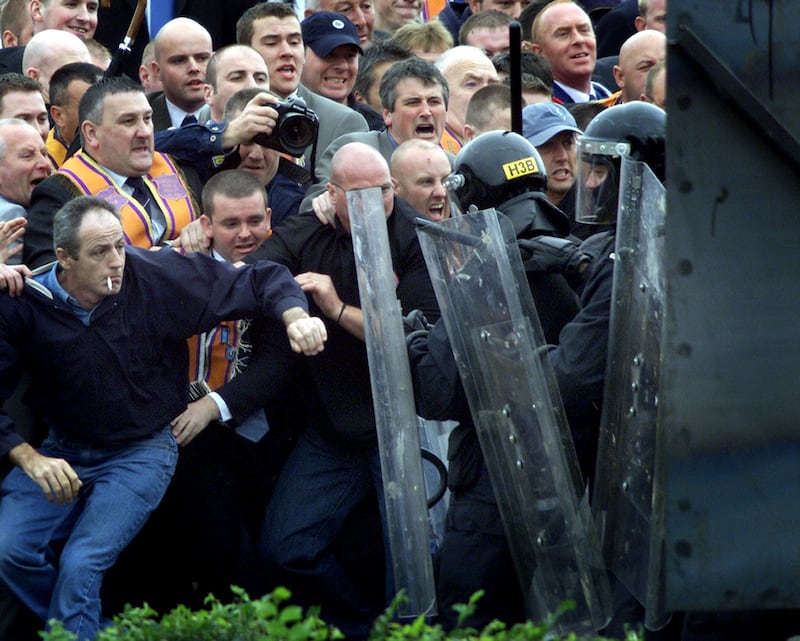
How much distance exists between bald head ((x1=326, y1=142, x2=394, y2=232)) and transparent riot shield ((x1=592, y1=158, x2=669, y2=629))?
1.60 meters

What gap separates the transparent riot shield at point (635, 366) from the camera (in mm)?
5109

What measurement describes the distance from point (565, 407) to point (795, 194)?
1892mm

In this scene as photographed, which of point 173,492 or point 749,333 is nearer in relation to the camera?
point 749,333

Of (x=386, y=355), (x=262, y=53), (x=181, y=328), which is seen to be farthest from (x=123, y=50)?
(x=386, y=355)

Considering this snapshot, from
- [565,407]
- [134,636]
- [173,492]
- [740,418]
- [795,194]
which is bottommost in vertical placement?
[173,492]

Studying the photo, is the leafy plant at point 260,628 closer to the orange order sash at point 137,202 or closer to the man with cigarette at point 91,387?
the man with cigarette at point 91,387

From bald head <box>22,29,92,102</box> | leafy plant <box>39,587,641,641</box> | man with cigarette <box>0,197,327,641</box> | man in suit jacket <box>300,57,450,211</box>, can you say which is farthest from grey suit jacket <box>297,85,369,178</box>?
leafy plant <box>39,587,641,641</box>

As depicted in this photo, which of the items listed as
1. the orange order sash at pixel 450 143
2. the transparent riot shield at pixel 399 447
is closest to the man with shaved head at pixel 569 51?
the orange order sash at pixel 450 143

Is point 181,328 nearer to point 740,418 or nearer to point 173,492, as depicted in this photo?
point 173,492

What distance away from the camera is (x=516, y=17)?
11117 mm

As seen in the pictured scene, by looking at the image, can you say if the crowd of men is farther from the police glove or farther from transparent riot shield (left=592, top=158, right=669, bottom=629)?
transparent riot shield (left=592, top=158, right=669, bottom=629)

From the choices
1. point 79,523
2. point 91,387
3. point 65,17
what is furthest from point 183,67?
point 79,523

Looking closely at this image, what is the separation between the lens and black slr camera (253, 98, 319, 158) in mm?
7070

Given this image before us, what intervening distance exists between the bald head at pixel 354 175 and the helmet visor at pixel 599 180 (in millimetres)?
1293
